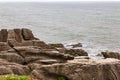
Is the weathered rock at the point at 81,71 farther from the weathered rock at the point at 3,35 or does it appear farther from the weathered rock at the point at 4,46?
the weathered rock at the point at 3,35

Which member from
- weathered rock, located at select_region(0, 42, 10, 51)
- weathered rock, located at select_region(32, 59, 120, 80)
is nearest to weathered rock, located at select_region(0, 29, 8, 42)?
weathered rock, located at select_region(0, 42, 10, 51)

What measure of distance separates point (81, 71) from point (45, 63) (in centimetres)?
725

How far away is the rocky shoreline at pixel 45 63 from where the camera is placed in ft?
78.1

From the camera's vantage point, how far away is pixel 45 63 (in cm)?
3072

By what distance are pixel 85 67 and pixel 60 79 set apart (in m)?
1.84

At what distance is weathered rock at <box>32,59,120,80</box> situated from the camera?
23656 millimetres

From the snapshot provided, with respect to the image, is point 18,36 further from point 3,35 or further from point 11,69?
point 11,69

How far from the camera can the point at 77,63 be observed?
2417cm

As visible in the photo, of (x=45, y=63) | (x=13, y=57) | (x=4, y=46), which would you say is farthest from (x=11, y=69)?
(x=4, y=46)

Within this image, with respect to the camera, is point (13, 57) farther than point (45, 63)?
Yes

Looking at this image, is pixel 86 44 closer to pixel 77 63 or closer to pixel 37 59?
pixel 37 59

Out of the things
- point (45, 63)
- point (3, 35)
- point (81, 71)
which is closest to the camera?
point (81, 71)

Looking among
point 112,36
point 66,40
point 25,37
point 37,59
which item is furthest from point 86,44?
point 37,59

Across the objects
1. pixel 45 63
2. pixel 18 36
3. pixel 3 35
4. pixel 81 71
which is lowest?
pixel 45 63
